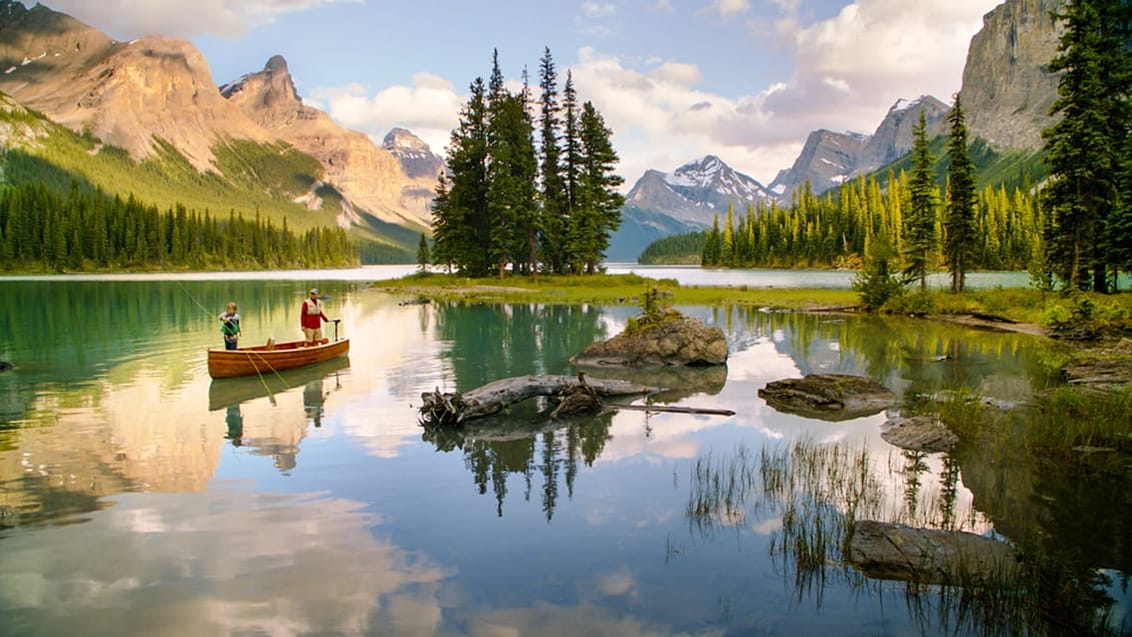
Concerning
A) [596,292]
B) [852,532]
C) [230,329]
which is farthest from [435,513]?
[596,292]

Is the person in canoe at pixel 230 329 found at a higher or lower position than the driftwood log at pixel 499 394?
higher

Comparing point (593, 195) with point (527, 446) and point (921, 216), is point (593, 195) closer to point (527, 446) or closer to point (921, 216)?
point (921, 216)

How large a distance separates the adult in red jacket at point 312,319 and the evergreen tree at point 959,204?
44658 mm

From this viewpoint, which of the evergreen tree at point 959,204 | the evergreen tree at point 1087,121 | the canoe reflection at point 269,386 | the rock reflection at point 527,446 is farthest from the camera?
the evergreen tree at point 959,204

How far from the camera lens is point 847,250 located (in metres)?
150

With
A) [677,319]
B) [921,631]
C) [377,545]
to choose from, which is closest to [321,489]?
[377,545]

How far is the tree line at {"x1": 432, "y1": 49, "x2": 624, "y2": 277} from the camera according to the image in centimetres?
7262

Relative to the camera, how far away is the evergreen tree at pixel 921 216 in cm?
4703

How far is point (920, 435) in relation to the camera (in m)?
14.4

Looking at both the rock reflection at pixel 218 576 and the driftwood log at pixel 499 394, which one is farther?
the driftwood log at pixel 499 394

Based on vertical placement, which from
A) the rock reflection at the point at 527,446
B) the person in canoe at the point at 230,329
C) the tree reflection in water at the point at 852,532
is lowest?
the tree reflection in water at the point at 852,532

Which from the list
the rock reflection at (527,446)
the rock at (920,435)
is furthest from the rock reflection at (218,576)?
the rock at (920,435)

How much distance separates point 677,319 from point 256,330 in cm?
2429

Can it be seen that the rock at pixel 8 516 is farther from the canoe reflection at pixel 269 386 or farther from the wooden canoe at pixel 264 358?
the wooden canoe at pixel 264 358
